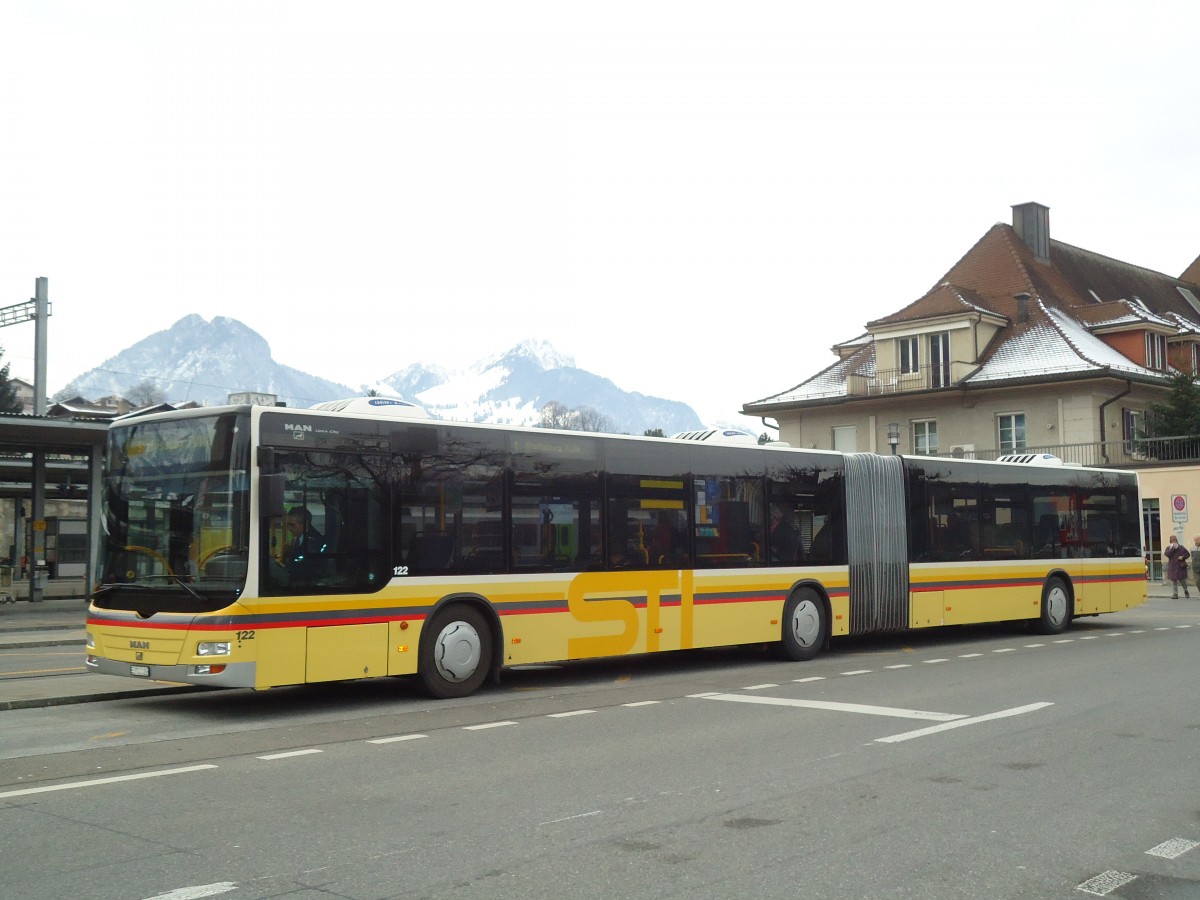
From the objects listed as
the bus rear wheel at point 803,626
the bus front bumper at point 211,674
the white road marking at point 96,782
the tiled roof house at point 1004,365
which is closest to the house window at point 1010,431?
the tiled roof house at point 1004,365

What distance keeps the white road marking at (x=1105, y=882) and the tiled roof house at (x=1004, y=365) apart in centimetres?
4173

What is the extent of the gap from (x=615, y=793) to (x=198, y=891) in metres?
2.98

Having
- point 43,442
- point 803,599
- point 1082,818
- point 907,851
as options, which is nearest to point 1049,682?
point 803,599

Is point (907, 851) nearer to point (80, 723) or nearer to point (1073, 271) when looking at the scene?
point (80, 723)

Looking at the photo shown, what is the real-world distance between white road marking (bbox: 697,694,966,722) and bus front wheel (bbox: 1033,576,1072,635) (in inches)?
410

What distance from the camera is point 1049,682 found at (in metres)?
14.2

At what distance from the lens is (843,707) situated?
12.2 meters

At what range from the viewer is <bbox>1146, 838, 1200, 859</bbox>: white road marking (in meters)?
6.50

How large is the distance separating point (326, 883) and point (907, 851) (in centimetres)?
293

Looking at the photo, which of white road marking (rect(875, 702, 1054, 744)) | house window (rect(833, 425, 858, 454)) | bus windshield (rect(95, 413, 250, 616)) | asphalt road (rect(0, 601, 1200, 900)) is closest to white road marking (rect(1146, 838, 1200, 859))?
asphalt road (rect(0, 601, 1200, 900))

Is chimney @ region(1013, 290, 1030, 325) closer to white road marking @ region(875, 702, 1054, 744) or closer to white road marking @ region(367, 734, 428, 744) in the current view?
white road marking @ region(875, 702, 1054, 744)

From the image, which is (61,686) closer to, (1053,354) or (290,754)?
(290,754)

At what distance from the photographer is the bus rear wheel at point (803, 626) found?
55.6 feet

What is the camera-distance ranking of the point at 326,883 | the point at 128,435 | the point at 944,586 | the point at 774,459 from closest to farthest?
the point at 326,883 < the point at 128,435 < the point at 774,459 < the point at 944,586
